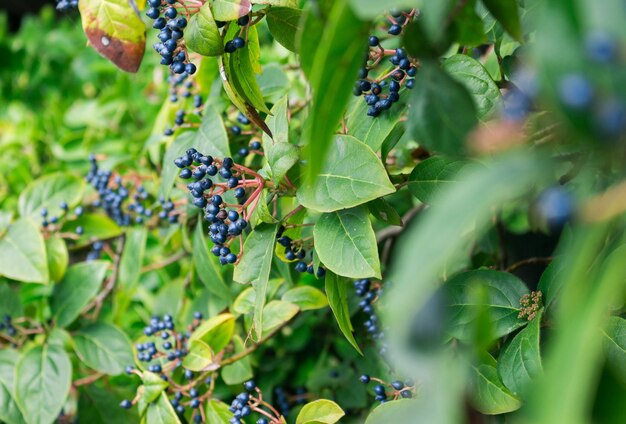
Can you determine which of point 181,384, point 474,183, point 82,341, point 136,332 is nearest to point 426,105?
point 474,183

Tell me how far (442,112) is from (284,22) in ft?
1.42

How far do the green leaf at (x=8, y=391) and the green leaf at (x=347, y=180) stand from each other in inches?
29.2

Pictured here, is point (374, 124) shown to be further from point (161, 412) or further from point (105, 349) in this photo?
point (105, 349)

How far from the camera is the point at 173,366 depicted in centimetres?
120

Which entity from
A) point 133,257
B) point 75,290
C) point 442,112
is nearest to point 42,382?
point 75,290

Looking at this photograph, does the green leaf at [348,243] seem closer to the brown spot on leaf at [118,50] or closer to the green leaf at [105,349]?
the brown spot on leaf at [118,50]

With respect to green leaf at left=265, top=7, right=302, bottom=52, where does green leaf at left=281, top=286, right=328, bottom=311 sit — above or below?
below

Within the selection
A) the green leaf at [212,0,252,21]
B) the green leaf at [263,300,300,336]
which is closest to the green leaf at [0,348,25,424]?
the green leaf at [263,300,300,336]

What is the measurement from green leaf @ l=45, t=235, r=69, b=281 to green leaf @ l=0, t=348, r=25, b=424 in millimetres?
173

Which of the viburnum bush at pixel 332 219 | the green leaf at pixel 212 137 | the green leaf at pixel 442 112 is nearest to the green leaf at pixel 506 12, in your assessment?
→ the viburnum bush at pixel 332 219

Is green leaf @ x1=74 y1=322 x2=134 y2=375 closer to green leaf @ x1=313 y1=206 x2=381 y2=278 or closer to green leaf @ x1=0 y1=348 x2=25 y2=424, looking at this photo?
green leaf @ x1=0 y1=348 x2=25 y2=424

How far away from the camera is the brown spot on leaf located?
109cm

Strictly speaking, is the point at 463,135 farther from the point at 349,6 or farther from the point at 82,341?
the point at 82,341

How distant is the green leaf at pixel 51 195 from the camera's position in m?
1.56
